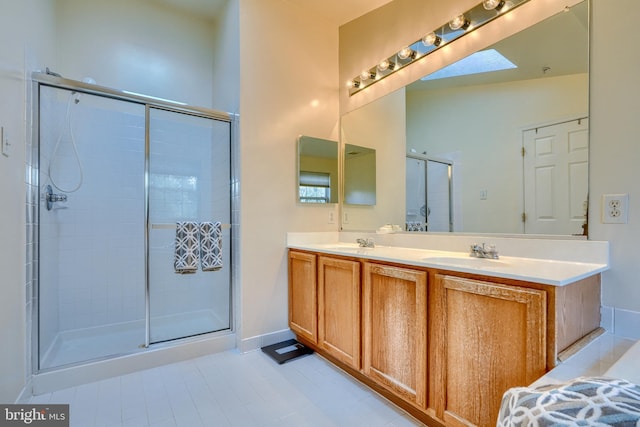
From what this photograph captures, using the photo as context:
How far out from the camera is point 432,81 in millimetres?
1996

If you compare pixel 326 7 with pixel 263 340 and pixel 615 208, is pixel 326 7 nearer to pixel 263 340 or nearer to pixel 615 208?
pixel 615 208

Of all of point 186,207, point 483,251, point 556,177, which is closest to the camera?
point 556,177

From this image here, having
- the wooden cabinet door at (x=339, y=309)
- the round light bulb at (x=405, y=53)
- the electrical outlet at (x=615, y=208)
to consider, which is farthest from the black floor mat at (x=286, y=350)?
the round light bulb at (x=405, y=53)

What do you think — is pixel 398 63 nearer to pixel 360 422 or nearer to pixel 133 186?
pixel 360 422

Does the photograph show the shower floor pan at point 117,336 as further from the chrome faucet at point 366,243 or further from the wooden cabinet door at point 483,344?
the wooden cabinet door at point 483,344

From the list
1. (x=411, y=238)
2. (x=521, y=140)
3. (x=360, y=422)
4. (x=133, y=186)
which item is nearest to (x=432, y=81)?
(x=521, y=140)

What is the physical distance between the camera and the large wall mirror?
4.54ft

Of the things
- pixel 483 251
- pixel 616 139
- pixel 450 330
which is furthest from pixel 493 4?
pixel 450 330

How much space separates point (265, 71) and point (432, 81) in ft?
4.38

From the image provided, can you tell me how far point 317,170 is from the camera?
2664 millimetres

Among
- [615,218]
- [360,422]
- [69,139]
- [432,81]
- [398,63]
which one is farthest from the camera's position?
[69,139]

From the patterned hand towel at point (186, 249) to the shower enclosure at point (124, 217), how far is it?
98mm

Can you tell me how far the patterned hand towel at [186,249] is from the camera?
2262 millimetres

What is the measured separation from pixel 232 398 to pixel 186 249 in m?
1.12
